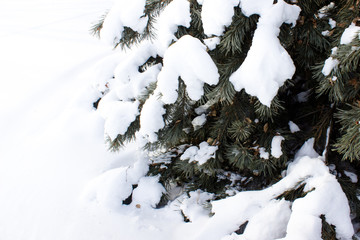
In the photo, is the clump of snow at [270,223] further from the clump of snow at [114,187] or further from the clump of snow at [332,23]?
the clump of snow at [114,187]

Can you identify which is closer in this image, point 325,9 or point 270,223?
point 270,223

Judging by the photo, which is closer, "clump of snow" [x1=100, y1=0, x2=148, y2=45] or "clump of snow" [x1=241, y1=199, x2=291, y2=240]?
"clump of snow" [x1=241, y1=199, x2=291, y2=240]

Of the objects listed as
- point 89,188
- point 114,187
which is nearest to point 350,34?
point 114,187

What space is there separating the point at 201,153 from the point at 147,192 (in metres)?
0.55

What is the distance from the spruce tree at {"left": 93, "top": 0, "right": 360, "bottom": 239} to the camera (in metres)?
1.10

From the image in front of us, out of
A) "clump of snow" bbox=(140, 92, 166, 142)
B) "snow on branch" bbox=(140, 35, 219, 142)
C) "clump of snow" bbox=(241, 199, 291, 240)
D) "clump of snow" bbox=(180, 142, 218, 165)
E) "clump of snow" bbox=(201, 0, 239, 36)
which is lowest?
"clump of snow" bbox=(241, 199, 291, 240)

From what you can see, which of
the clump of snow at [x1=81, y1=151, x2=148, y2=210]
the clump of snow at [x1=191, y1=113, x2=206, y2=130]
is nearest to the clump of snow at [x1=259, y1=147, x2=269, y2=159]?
the clump of snow at [x1=191, y1=113, x2=206, y2=130]

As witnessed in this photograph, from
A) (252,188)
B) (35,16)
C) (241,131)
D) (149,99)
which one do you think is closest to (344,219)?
(241,131)

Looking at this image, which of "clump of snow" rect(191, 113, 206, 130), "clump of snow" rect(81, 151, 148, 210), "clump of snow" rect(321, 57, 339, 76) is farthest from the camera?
"clump of snow" rect(81, 151, 148, 210)

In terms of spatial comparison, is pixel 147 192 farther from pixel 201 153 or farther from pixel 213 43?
pixel 213 43

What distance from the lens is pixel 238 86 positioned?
120cm

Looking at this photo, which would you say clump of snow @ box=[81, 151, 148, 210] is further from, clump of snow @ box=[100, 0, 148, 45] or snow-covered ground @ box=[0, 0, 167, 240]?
clump of snow @ box=[100, 0, 148, 45]

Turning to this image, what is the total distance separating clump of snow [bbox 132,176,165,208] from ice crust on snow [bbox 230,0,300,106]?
1108 millimetres

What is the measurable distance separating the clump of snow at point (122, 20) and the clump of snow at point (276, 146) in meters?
0.91
